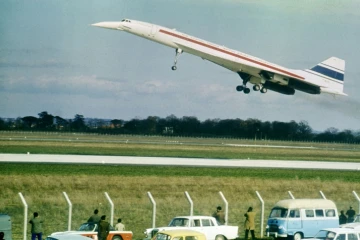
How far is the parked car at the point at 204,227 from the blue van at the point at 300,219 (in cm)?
199

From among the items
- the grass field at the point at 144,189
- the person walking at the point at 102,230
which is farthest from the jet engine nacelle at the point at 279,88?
the person walking at the point at 102,230

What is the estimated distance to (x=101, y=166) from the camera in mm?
46219

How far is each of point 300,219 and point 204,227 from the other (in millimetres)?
4306

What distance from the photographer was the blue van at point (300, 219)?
26.3 metres

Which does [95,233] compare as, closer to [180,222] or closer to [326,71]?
[180,222]

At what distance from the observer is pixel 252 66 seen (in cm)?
6172

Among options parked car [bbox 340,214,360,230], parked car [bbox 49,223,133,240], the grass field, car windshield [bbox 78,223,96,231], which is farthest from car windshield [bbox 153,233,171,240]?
parked car [bbox 340,214,360,230]

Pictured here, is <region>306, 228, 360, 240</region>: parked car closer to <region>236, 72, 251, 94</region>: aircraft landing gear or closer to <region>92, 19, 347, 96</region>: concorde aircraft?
<region>92, 19, 347, 96</region>: concorde aircraft

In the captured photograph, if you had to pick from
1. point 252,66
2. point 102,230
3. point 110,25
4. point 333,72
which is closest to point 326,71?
point 333,72

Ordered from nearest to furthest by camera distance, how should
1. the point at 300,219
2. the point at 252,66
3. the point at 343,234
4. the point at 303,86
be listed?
the point at 343,234 < the point at 300,219 < the point at 252,66 < the point at 303,86

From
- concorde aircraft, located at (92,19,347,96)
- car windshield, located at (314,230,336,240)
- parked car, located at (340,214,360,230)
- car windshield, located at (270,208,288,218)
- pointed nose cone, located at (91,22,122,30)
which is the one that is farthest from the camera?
concorde aircraft, located at (92,19,347,96)

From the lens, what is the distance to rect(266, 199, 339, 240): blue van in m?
26.3

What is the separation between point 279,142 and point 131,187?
86.4 m

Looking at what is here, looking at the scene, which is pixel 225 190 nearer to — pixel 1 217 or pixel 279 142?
pixel 1 217
